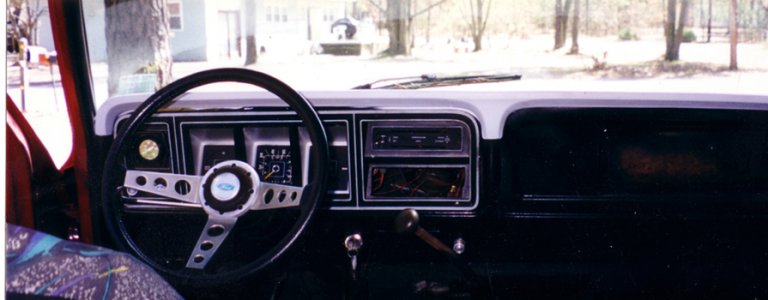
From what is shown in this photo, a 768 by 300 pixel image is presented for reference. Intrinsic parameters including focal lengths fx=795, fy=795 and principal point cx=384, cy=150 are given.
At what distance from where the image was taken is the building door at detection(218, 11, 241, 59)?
2406mm

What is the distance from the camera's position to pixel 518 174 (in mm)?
2820

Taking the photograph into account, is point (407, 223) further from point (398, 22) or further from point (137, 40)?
point (137, 40)

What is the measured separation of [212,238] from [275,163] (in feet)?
1.31

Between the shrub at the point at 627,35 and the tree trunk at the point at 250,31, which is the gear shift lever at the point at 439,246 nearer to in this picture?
the tree trunk at the point at 250,31

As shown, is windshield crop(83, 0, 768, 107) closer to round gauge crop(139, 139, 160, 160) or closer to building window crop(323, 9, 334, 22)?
building window crop(323, 9, 334, 22)

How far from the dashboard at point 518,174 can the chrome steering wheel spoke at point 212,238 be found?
246mm

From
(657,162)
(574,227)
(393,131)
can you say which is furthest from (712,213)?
(393,131)

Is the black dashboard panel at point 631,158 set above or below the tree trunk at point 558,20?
below

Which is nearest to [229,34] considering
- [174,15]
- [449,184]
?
[174,15]

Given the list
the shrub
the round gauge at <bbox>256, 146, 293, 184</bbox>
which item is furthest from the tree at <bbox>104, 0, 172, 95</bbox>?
the shrub

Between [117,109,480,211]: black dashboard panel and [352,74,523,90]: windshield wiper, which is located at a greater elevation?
[352,74,523,90]: windshield wiper

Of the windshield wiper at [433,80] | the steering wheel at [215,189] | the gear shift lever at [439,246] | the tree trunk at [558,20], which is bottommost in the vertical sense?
the gear shift lever at [439,246]

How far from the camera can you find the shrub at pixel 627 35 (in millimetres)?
2285

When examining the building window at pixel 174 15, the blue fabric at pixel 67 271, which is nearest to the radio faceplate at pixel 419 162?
the building window at pixel 174 15
